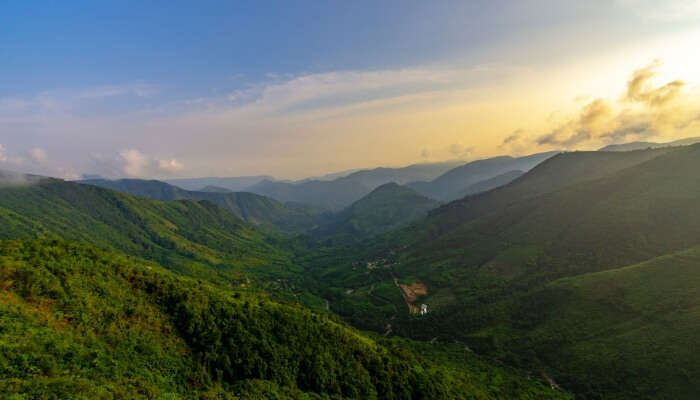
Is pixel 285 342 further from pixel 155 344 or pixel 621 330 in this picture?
pixel 621 330

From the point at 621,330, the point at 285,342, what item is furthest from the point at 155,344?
the point at 621,330

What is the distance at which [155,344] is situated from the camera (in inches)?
2088

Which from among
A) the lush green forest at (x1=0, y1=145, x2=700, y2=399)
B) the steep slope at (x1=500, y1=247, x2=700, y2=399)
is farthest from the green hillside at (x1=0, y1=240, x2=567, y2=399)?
the steep slope at (x1=500, y1=247, x2=700, y2=399)

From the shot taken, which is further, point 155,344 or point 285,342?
point 285,342

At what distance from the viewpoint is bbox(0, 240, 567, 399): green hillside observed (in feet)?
128

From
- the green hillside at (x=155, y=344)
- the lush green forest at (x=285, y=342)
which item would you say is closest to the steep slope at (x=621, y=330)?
the lush green forest at (x=285, y=342)

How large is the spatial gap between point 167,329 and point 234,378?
1683 centimetres

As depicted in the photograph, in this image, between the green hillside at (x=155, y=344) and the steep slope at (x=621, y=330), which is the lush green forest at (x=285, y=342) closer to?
the green hillside at (x=155, y=344)

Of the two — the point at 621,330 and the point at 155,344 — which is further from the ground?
the point at 155,344

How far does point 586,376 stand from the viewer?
373ft

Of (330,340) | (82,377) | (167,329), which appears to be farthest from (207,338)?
(330,340)

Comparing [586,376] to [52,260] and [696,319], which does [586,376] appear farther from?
[52,260]

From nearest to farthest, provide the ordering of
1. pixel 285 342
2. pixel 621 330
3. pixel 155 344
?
pixel 155 344
pixel 285 342
pixel 621 330

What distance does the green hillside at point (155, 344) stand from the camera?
39088 millimetres
